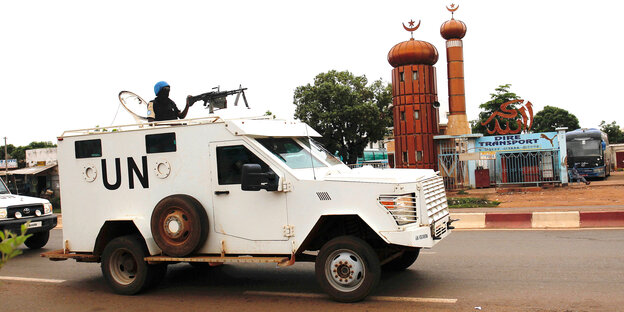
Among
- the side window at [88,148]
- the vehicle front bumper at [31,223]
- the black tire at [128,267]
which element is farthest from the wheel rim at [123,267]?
the vehicle front bumper at [31,223]

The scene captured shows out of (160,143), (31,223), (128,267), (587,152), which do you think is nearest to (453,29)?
(587,152)

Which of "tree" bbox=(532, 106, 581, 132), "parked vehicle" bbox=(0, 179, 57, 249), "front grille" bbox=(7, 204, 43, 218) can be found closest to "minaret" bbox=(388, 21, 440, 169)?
"parked vehicle" bbox=(0, 179, 57, 249)

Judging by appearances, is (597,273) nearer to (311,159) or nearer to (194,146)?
(311,159)

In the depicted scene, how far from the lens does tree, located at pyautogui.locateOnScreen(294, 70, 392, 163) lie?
152ft

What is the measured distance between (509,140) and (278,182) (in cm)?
2235

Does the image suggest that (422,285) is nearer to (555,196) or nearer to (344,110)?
(555,196)

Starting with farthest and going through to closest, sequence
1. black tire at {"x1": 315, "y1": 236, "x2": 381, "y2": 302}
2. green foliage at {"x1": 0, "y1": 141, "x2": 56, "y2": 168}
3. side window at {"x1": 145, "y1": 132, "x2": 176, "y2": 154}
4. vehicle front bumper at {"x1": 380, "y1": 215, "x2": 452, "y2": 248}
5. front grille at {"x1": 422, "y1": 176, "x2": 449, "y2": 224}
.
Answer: green foliage at {"x1": 0, "y1": 141, "x2": 56, "y2": 168}
side window at {"x1": 145, "y1": 132, "x2": 176, "y2": 154}
front grille at {"x1": 422, "y1": 176, "x2": 449, "y2": 224}
black tire at {"x1": 315, "y1": 236, "x2": 381, "y2": 302}
vehicle front bumper at {"x1": 380, "y1": 215, "x2": 452, "y2": 248}

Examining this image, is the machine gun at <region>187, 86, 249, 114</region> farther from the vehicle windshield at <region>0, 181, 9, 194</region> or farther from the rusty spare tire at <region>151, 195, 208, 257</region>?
the vehicle windshield at <region>0, 181, 9, 194</region>

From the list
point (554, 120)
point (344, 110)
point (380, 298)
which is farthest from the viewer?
point (554, 120)

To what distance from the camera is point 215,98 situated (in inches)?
338

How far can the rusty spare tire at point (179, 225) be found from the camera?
21.8 ft

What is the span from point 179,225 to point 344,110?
131 ft

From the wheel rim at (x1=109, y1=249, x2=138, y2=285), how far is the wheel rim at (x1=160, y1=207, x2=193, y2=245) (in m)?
0.93

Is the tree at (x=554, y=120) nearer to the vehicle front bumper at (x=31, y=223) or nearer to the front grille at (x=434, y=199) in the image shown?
the vehicle front bumper at (x=31, y=223)
